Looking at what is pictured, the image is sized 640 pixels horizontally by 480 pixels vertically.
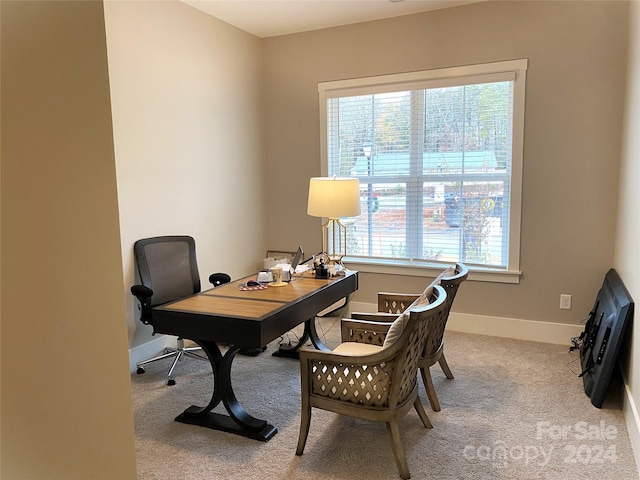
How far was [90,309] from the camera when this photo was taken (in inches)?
34.3

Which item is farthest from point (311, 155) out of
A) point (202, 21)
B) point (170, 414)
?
point (170, 414)

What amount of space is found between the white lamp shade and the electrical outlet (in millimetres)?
1983

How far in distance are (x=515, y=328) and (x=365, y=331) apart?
78.5 inches

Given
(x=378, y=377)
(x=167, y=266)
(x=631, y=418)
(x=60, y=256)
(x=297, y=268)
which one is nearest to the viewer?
(x=60, y=256)

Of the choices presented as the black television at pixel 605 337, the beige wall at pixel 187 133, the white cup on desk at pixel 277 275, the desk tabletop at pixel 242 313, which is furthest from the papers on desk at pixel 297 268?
the black television at pixel 605 337

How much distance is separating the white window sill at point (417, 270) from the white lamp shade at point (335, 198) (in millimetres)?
1421

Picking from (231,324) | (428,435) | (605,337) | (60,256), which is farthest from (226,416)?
(605,337)

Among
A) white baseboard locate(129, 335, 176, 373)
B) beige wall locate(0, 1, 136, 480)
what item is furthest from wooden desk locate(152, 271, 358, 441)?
beige wall locate(0, 1, 136, 480)

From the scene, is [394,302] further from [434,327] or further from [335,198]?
[335,198]

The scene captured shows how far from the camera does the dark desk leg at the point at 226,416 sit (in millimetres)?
2529

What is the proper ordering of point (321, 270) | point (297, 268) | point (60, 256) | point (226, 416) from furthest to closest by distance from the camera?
point (297, 268)
point (321, 270)
point (226, 416)
point (60, 256)

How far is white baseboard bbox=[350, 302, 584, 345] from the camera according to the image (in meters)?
3.86

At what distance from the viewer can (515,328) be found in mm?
4039

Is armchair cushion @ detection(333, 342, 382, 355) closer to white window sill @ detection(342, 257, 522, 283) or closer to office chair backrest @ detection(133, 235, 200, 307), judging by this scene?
office chair backrest @ detection(133, 235, 200, 307)
